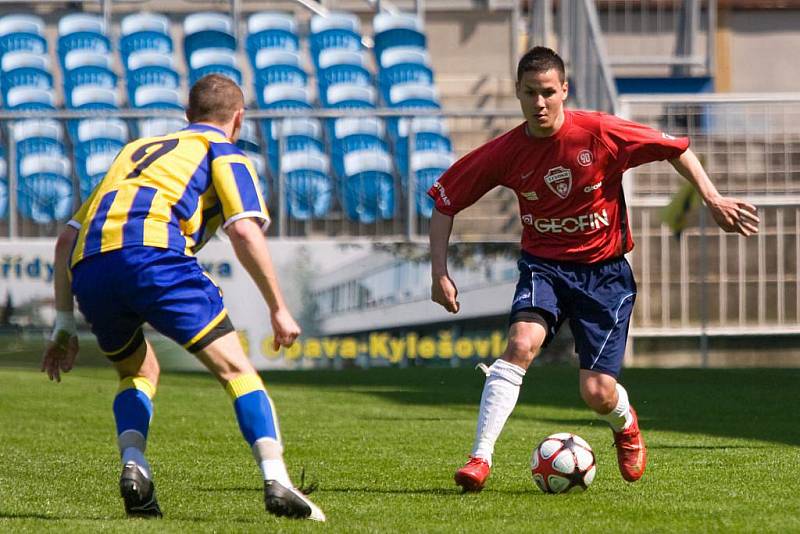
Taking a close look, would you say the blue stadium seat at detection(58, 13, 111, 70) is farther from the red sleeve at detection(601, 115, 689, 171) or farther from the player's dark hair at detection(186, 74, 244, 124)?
the player's dark hair at detection(186, 74, 244, 124)

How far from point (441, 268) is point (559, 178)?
2.23 feet

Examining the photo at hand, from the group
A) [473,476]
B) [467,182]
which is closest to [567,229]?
[467,182]

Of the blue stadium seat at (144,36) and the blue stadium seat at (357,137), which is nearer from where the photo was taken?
the blue stadium seat at (357,137)

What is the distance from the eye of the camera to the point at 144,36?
18.8 metres

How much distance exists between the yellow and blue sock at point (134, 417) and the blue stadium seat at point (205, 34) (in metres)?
13.3

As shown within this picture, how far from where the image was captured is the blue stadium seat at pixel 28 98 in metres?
18.0

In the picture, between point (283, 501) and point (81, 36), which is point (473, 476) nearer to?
point (283, 501)

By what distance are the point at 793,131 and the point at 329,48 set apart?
18.8 ft

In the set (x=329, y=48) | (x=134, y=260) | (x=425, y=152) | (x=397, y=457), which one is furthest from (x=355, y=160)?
(x=134, y=260)

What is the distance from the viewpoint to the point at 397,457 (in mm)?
8016

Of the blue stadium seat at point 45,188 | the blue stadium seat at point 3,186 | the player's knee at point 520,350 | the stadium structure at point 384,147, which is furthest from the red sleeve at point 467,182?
the blue stadium seat at point 3,186

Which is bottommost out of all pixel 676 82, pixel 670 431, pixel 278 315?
pixel 670 431

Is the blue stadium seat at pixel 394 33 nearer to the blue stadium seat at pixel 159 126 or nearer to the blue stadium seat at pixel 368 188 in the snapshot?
the blue stadium seat at pixel 368 188

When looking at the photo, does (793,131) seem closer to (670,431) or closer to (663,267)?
(663,267)
